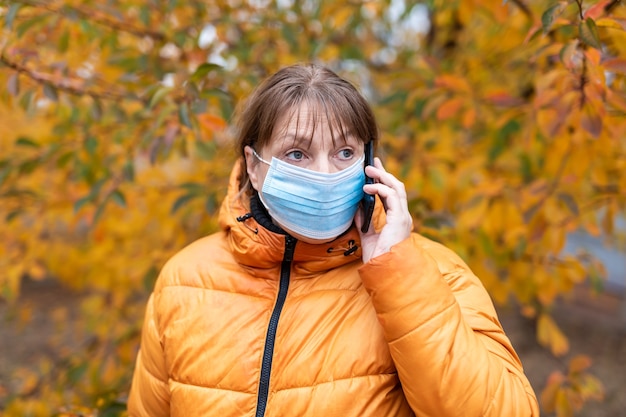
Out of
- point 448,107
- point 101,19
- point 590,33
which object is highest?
point 590,33

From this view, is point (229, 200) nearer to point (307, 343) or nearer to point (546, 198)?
point (307, 343)

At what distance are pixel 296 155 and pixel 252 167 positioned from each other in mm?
189

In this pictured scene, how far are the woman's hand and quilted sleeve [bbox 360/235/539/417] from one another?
39 millimetres

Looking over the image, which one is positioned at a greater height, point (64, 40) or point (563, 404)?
point (64, 40)

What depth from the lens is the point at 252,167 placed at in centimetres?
154

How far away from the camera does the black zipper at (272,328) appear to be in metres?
1.30

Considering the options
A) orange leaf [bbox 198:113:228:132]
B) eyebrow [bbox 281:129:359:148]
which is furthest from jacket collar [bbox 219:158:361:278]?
orange leaf [bbox 198:113:228:132]

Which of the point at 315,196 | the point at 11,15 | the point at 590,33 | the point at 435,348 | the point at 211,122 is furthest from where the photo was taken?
the point at 211,122

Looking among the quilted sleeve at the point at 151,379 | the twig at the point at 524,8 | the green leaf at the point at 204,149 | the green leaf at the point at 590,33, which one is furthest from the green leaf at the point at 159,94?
the twig at the point at 524,8

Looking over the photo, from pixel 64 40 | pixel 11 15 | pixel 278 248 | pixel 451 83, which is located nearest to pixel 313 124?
pixel 278 248

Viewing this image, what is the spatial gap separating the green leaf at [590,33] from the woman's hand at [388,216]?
0.72m

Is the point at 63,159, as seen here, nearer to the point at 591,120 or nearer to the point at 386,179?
the point at 386,179

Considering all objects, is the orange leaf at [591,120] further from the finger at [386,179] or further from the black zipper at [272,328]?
the black zipper at [272,328]

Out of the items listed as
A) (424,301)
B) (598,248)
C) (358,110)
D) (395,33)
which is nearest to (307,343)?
(424,301)
